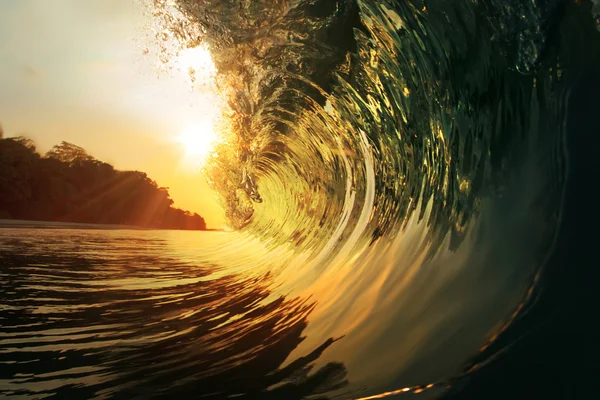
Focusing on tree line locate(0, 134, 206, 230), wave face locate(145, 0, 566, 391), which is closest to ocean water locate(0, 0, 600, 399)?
wave face locate(145, 0, 566, 391)

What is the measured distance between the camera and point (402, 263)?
9.36 feet

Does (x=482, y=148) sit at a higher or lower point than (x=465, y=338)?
higher

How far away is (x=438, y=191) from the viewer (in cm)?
294

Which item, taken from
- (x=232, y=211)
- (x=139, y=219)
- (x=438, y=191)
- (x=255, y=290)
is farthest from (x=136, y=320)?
(x=139, y=219)

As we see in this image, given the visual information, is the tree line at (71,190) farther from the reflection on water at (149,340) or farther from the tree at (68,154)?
the reflection on water at (149,340)

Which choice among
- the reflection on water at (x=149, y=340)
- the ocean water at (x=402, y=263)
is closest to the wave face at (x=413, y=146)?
the ocean water at (x=402, y=263)

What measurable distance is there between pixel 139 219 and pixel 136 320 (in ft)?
160

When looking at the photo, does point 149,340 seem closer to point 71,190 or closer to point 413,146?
point 413,146

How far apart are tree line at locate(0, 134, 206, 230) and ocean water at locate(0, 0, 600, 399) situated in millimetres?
33724

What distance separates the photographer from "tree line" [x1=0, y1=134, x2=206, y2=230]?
108 ft

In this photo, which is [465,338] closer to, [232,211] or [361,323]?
[361,323]

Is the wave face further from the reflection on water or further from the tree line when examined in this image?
the tree line

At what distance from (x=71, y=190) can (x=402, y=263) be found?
138 feet

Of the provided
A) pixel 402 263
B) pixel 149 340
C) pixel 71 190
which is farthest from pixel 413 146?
pixel 71 190
